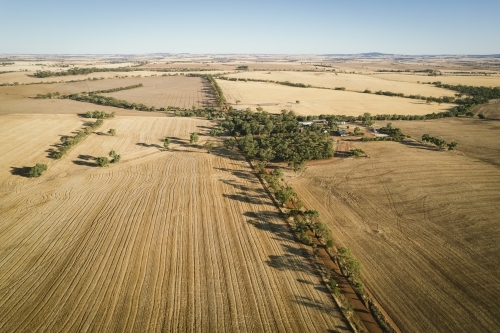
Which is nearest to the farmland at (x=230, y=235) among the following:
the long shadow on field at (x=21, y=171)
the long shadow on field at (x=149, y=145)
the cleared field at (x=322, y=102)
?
the long shadow on field at (x=149, y=145)

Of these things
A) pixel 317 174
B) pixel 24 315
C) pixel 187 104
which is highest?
pixel 187 104

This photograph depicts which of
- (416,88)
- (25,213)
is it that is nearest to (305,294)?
(25,213)

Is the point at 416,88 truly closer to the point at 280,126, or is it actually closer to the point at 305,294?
the point at 280,126

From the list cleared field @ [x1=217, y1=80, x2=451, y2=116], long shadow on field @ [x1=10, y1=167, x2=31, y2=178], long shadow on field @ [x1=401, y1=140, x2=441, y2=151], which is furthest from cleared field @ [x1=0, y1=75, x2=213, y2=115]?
long shadow on field @ [x1=401, y1=140, x2=441, y2=151]

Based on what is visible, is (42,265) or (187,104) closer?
(42,265)

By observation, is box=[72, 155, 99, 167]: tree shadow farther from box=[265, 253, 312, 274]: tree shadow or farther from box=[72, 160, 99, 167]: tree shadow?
box=[265, 253, 312, 274]: tree shadow

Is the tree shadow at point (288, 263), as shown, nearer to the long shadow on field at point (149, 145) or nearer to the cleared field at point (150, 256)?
the cleared field at point (150, 256)

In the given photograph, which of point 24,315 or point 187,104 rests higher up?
point 187,104

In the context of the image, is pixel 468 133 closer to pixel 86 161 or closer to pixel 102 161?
pixel 102 161
